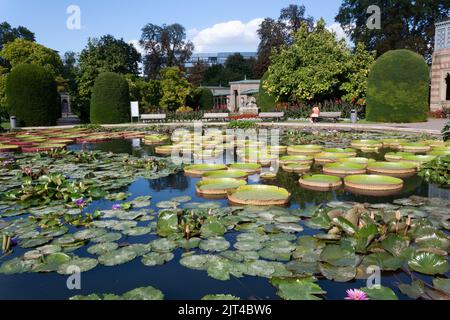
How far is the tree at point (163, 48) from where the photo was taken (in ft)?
175

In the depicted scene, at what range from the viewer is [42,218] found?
436 cm

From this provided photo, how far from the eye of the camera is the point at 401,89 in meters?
17.6

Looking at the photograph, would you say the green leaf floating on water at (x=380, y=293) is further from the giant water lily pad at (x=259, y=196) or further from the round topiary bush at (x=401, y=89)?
the round topiary bush at (x=401, y=89)

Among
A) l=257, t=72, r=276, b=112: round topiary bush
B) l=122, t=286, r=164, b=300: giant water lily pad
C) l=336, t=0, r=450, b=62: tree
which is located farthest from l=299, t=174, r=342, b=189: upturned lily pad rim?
l=336, t=0, r=450, b=62: tree

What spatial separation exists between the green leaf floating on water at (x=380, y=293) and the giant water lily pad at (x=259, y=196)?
7.41ft

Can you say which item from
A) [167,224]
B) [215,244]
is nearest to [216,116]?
[167,224]

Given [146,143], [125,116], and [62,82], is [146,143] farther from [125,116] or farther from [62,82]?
[62,82]

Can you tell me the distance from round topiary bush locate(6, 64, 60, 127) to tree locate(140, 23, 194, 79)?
31.1 m

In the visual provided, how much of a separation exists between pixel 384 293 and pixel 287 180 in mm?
3960

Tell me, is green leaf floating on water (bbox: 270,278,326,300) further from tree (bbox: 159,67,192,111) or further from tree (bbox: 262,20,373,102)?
tree (bbox: 159,67,192,111)

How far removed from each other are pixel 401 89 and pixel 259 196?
49.8ft

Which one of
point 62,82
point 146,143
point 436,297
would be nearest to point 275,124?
point 146,143

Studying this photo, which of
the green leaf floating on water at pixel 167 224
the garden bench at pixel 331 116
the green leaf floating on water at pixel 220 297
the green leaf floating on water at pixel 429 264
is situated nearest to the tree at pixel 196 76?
the garden bench at pixel 331 116

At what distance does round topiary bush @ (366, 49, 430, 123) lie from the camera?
17.6 meters
